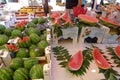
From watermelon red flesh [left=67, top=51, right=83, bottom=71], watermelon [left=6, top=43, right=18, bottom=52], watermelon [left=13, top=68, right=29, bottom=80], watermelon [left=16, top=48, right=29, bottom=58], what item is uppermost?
watermelon [left=6, top=43, right=18, bottom=52]

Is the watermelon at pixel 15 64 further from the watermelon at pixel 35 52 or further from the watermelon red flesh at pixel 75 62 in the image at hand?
the watermelon red flesh at pixel 75 62

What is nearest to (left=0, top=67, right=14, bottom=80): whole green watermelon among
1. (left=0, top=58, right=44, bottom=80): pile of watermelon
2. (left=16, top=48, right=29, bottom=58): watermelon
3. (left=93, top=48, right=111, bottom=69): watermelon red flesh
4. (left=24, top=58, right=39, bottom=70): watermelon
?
(left=0, top=58, right=44, bottom=80): pile of watermelon

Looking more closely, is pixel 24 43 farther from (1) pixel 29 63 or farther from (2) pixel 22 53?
(1) pixel 29 63

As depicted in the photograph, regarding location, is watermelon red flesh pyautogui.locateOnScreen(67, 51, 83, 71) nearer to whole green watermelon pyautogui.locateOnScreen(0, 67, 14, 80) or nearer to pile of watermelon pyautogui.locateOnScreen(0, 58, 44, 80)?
pile of watermelon pyautogui.locateOnScreen(0, 58, 44, 80)

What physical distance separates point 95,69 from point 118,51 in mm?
350

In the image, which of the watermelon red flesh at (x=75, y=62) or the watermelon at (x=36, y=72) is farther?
the watermelon red flesh at (x=75, y=62)

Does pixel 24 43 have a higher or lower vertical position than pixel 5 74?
higher

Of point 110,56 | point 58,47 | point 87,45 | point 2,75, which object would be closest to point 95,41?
point 87,45

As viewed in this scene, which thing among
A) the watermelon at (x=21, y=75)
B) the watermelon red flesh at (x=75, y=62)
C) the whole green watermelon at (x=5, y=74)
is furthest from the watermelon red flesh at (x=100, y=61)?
the whole green watermelon at (x=5, y=74)

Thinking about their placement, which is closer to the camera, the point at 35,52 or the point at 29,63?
the point at 29,63

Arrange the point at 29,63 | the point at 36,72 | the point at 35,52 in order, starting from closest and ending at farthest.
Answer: the point at 36,72
the point at 29,63
the point at 35,52

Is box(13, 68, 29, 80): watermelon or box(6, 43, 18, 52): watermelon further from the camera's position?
box(6, 43, 18, 52): watermelon

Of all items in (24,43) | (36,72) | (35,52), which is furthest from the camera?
(24,43)

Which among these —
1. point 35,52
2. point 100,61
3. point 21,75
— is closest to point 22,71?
point 21,75
